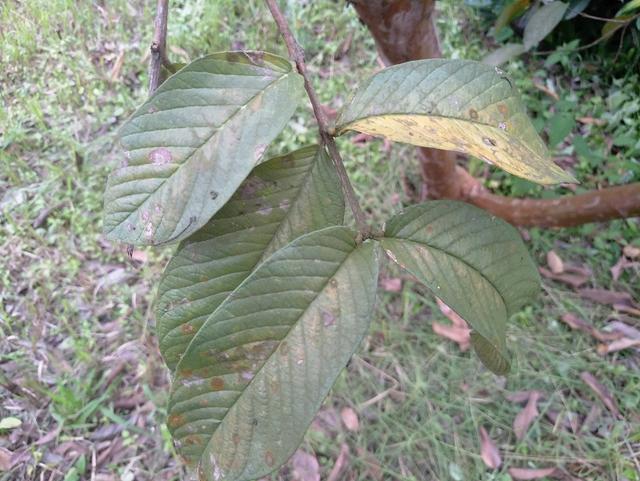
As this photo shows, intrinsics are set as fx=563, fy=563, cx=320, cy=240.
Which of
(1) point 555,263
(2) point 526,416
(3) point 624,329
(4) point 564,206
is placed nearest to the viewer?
(4) point 564,206

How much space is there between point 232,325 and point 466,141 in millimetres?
264

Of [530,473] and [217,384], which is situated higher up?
[217,384]

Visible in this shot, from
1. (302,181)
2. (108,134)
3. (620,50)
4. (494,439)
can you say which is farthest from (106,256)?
(620,50)

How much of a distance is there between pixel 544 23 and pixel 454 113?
1338 mm

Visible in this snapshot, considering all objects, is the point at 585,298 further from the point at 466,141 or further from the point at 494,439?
the point at 466,141

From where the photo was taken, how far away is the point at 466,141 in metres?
0.51

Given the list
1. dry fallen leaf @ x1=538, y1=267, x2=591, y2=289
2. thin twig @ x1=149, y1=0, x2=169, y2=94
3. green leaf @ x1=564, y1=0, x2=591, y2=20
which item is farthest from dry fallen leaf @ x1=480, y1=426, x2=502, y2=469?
green leaf @ x1=564, y1=0, x2=591, y2=20

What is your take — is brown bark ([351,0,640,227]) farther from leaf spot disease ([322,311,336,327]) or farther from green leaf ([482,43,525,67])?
leaf spot disease ([322,311,336,327])

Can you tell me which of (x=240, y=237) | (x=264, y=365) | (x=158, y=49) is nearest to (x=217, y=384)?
(x=264, y=365)

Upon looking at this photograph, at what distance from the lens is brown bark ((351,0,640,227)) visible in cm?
102

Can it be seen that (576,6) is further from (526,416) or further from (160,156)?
(160,156)

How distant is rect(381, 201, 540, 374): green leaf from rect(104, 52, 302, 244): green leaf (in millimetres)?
164

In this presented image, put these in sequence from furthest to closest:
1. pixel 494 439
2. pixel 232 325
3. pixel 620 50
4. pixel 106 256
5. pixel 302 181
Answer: pixel 620 50, pixel 106 256, pixel 494 439, pixel 302 181, pixel 232 325

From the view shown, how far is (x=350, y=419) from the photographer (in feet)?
5.25
